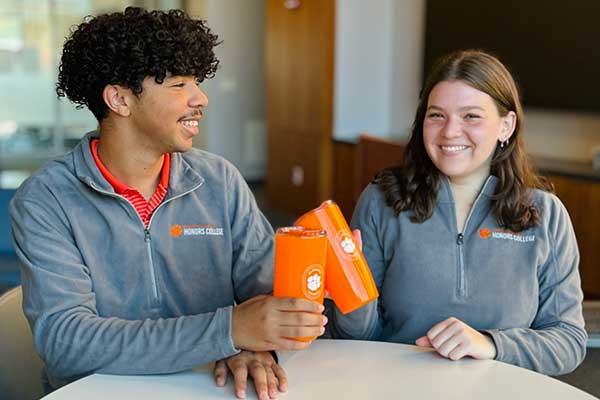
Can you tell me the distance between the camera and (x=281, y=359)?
1521 millimetres

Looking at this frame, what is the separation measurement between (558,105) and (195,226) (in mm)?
3283

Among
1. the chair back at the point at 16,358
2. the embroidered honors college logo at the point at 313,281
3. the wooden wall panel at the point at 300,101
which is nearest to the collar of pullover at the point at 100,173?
the chair back at the point at 16,358

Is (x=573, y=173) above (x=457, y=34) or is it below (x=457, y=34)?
below

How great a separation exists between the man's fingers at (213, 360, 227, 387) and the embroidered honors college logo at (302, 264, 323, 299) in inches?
9.3

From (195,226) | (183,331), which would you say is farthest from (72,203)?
(183,331)

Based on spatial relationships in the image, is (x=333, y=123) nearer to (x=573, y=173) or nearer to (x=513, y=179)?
(x=573, y=173)

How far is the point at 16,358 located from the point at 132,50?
712mm

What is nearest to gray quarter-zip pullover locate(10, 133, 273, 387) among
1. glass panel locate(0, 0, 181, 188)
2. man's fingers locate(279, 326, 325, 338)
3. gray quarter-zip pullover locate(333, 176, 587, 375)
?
man's fingers locate(279, 326, 325, 338)

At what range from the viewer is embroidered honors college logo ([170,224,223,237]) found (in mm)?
1721

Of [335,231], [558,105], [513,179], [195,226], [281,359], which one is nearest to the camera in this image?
[335,231]

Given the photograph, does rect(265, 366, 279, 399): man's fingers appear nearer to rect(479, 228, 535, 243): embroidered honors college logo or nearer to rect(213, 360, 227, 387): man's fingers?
rect(213, 360, 227, 387): man's fingers

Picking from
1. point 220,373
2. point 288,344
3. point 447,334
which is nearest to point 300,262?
point 288,344

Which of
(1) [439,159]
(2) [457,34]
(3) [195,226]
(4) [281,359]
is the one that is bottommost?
(4) [281,359]

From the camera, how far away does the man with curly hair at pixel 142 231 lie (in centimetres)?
145
